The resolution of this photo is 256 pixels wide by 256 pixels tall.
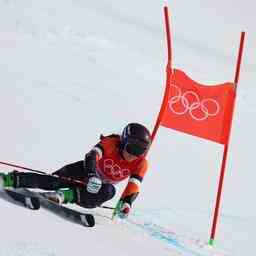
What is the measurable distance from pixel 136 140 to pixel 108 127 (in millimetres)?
5989

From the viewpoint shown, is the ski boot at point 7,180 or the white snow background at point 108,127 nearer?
the white snow background at point 108,127

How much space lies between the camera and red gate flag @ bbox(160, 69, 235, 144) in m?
7.31

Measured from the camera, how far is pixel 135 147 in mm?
6309

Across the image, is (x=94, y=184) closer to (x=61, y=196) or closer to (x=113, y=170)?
(x=61, y=196)

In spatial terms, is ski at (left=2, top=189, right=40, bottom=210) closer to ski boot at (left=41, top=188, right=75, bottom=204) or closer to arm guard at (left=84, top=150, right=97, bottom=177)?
ski boot at (left=41, top=188, right=75, bottom=204)

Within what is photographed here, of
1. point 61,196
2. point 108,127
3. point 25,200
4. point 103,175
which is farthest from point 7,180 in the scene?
point 108,127

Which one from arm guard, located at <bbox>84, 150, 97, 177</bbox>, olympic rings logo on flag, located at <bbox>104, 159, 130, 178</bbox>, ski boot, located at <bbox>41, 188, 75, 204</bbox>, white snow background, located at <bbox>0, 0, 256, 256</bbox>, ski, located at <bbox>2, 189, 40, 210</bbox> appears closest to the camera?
ski, located at <bbox>2, 189, 40, 210</bbox>

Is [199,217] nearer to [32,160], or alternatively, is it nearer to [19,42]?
[32,160]

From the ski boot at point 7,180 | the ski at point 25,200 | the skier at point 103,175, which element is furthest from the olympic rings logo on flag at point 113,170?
the ski at point 25,200

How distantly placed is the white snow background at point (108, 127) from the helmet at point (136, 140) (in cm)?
71

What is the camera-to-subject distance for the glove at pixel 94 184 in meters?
6.10

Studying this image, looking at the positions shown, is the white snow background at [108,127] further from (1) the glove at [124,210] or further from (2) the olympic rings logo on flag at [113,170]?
(2) the olympic rings logo on flag at [113,170]

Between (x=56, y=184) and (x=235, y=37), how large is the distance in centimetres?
2850

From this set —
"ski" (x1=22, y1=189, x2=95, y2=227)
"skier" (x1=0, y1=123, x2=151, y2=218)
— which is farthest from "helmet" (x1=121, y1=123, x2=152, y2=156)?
"ski" (x1=22, y1=189, x2=95, y2=227)
